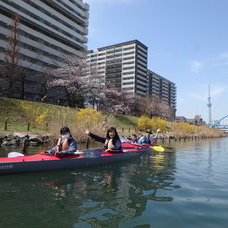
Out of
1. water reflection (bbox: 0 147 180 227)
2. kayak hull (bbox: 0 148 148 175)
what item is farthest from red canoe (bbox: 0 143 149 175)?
water reflection (bbox: 0 147 180 227)

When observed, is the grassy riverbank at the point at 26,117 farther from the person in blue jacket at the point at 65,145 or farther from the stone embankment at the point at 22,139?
the person in blue jacket at the point at 65,145

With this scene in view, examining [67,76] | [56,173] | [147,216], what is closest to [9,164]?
[56,173]

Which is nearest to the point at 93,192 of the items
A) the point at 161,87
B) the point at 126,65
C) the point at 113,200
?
the point at 113,200

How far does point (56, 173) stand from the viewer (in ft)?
26.6

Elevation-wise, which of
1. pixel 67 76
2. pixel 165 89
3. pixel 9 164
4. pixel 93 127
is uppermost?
pixel 165 89

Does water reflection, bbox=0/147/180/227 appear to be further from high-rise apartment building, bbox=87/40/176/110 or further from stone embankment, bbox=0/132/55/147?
high-rise apartment building, bbox=87/40/176/110

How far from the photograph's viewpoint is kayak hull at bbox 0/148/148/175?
280 inches

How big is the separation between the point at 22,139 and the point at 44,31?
39907mm

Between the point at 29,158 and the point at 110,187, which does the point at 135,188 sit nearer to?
the point at 110,187

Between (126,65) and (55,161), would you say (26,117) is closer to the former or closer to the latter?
(55,161)

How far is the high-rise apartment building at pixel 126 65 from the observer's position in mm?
92594

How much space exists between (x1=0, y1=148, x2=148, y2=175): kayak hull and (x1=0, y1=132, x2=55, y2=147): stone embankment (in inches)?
267

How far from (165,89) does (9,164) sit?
126371 mm

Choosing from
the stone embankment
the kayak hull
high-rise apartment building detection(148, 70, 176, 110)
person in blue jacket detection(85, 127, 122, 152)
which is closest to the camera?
the kayak hull
